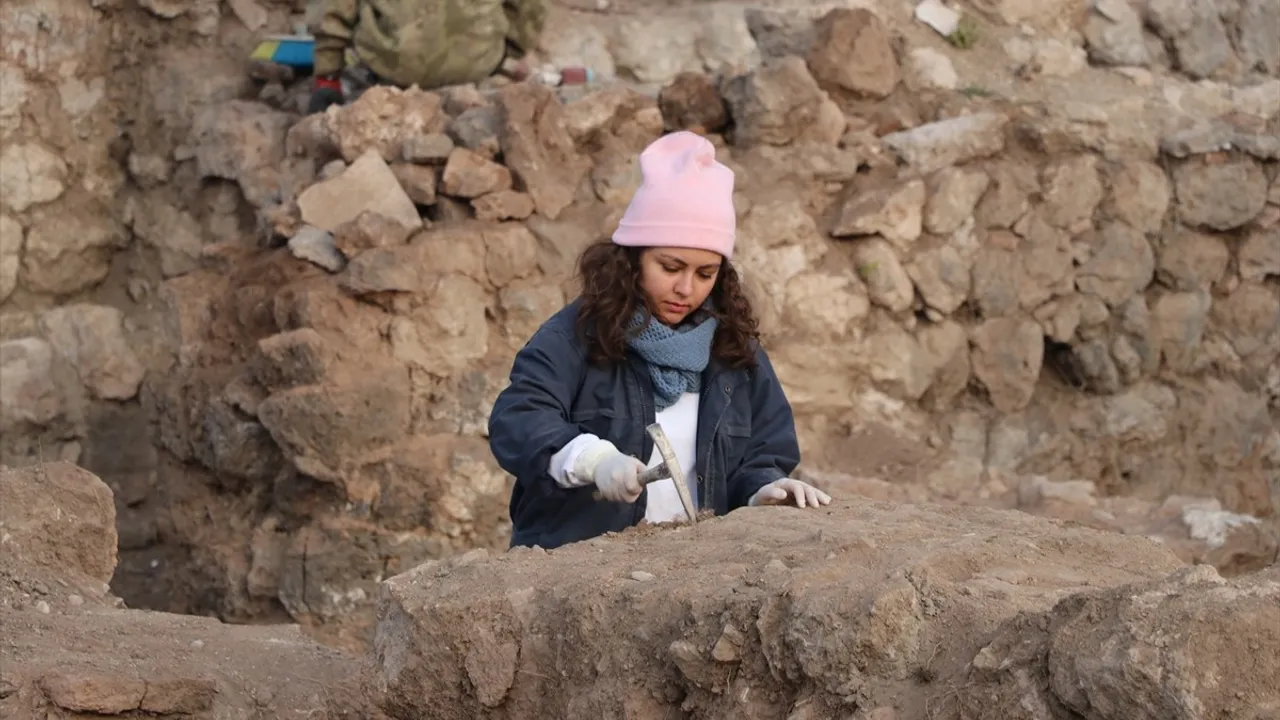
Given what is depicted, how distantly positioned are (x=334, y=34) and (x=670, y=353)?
3.21m

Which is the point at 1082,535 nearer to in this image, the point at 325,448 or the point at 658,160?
the point at 658,160

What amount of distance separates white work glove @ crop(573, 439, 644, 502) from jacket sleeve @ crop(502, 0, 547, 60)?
3422mm

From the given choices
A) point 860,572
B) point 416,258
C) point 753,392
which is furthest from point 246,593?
point 860,572

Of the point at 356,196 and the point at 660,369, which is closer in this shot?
the point at 660,369

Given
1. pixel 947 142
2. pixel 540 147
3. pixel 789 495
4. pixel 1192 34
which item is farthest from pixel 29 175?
pixel 1192 34

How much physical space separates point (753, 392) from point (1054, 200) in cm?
295

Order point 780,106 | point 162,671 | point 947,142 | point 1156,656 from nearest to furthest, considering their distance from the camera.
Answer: point 1156,656, point 162,671, point 780,106, point 947,142

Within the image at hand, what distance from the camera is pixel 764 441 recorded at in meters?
3.65

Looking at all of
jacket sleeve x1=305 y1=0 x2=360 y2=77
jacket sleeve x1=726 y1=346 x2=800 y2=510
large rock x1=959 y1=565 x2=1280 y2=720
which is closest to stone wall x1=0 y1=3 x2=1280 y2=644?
jacket sleeve x1=305 y1=0 x2=360 y2=77

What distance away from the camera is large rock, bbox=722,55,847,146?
6.05 metres

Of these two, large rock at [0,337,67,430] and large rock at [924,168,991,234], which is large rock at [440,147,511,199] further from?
large rock at [0,337,67,430]

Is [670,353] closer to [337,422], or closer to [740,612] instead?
[740,612]

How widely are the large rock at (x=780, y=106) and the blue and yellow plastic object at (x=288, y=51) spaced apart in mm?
1665

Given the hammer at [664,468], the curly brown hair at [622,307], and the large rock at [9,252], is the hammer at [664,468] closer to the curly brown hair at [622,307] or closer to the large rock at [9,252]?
the curly brown hair at [622,307]
